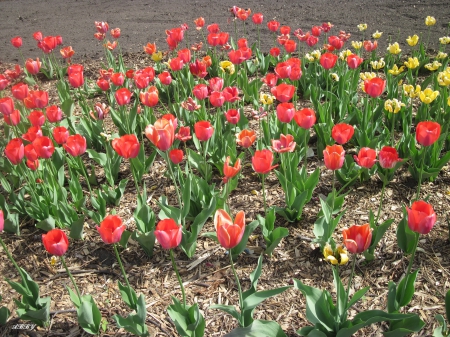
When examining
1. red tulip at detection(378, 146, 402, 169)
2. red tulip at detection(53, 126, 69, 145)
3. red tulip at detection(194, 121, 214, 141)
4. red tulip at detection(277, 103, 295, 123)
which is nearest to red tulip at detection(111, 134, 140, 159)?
red tulip at detection(194, 121, 214, 141)

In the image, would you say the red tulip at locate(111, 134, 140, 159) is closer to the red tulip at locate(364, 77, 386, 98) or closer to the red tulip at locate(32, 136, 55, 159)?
the red tulip at locate(32, 136, 55, 159)

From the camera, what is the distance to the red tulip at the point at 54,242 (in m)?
1.92

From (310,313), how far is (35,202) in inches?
73.4

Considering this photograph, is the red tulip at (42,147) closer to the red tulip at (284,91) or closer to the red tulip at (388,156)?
the red tulip at (284,91)

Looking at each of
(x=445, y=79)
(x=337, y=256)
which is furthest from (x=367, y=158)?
(x=445, y=79)

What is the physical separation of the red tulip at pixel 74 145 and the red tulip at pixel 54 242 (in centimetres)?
68

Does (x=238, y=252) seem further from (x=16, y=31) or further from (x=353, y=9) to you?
(x=16, y=31)

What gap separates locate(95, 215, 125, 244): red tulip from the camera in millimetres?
1887

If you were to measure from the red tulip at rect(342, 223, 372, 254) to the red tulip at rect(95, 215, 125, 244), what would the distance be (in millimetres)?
952

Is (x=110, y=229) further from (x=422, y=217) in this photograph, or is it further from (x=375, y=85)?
(x=375, y=85)

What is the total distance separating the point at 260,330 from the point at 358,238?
1.94ft

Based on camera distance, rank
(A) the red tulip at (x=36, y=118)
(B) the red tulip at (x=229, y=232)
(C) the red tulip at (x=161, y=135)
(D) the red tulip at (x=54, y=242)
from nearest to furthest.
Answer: (B) the red tulip at (x=229, y=232), (D) the red tulip at (x=54, y=242), (C) the red tulip at (x=161, y=135), (A) the red tulip at (x=36, y=118)

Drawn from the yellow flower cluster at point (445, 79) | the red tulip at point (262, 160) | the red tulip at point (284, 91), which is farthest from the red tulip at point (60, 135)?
the yellow flower cluster at point (445, 79)

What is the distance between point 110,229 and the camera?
190 centimetres
